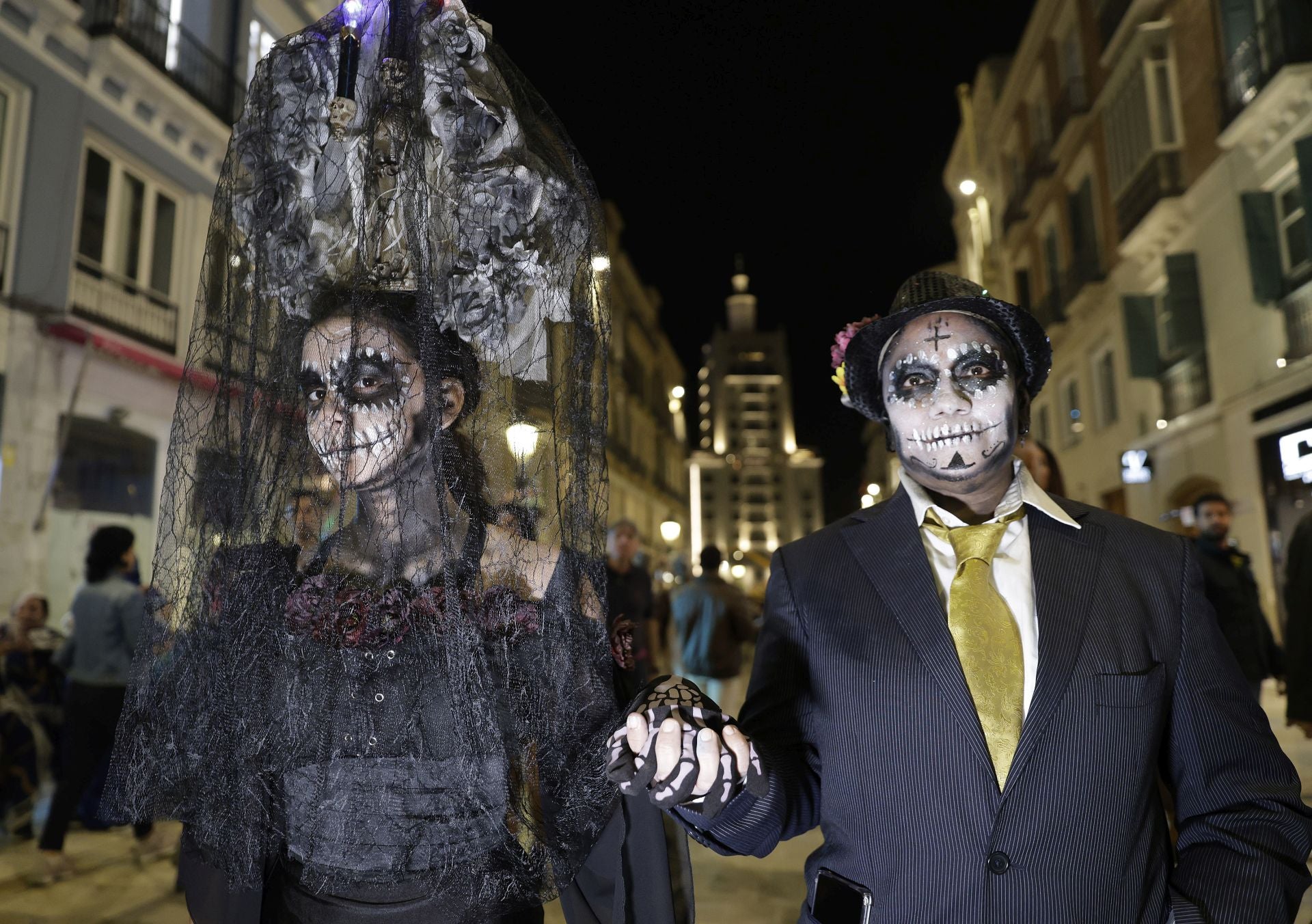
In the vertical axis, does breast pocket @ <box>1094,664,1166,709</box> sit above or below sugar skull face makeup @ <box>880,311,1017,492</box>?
below

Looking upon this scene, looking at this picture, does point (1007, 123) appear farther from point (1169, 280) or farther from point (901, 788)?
point (901, 788)

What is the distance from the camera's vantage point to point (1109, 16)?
15.4m

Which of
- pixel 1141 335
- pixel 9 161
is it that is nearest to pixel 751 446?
pixel 1141 335

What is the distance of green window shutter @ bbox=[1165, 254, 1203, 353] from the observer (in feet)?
42.2

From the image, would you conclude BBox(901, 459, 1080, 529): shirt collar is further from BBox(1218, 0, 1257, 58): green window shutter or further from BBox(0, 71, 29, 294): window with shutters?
BBox(1218, 0, 1257, 58): green window shutter

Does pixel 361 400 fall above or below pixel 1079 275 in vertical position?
below

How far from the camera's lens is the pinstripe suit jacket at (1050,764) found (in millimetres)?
1472

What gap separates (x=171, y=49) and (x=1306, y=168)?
12.4 m

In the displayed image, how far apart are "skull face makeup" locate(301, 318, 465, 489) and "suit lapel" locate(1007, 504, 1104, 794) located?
1.06 meters

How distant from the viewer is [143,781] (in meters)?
1.48

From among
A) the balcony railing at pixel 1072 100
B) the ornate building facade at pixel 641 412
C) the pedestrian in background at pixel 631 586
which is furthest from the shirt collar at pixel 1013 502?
the ornate building facade at pixel 641 412

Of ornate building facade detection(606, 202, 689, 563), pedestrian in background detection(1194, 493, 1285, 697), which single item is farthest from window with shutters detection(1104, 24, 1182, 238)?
ornate building facade detection(606, 202, 689, 563)

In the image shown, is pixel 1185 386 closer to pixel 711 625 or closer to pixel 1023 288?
pixel 1023 288

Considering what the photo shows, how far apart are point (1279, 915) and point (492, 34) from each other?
1931 mm
